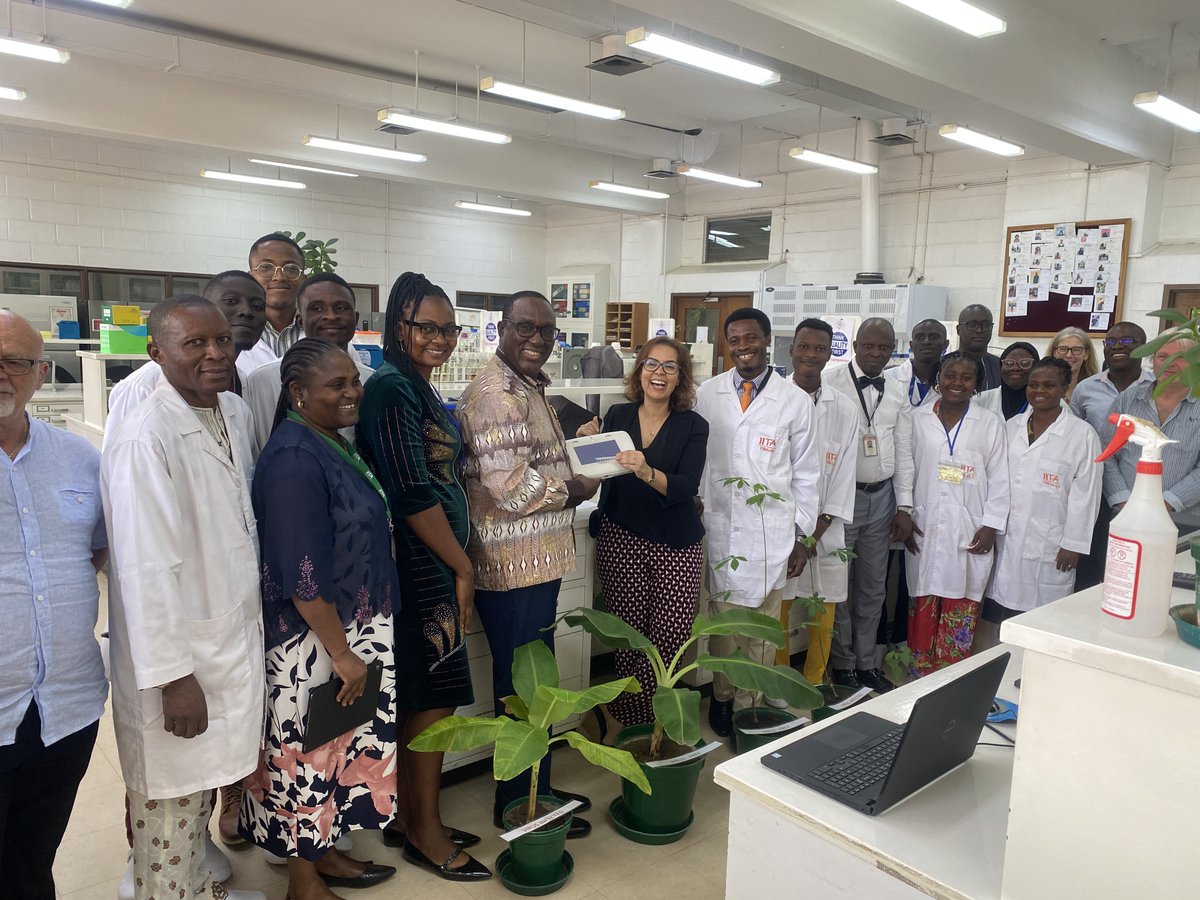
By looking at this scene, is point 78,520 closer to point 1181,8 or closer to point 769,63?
point 769,63

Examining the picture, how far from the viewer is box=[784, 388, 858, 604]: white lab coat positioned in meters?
3.03

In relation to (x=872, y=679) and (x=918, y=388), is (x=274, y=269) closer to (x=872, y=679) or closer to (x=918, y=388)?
(x=918, y=388)

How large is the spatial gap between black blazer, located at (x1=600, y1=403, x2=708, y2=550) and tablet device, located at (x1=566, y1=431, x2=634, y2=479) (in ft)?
0.53

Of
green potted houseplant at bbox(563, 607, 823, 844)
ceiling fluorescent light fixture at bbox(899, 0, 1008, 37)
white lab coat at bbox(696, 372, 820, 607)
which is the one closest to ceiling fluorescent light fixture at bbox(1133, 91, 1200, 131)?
ceiling fluorescent light fixture at bbox(899, 0, 1008, 37)

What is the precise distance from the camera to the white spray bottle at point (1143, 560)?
2.93 feet

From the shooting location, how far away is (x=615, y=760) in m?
1.90

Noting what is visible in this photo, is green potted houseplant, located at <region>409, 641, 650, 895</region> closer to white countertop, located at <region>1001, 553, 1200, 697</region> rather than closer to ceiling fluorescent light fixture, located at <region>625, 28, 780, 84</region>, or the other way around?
white countertop, located at <region>1001, 553, 1200, 697</region>

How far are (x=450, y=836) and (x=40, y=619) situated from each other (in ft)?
4.15

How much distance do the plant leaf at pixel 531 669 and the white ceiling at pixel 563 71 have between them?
3.22m

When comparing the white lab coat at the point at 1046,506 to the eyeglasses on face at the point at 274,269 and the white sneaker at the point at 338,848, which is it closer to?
the white sneaker at the point at 338,848

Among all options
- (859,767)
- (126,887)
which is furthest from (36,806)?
(859,767)

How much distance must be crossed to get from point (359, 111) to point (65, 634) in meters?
7.33

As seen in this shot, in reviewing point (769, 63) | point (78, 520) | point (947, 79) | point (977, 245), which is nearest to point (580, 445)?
point (78, 520)

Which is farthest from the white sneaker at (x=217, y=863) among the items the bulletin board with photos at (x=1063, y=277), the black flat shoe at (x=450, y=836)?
the bulletin board with photos at (x=1063, y=277)
